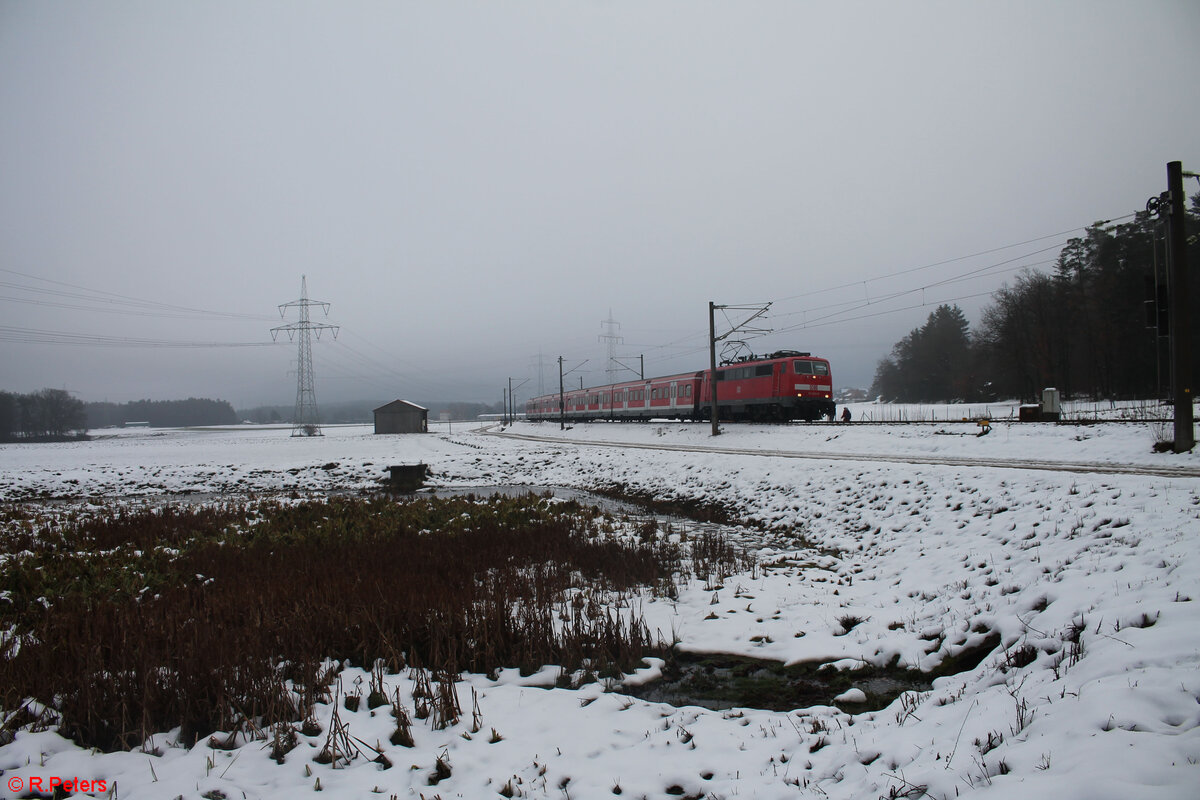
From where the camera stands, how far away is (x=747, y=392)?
3788 cm

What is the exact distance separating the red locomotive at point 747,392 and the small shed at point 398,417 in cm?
3851

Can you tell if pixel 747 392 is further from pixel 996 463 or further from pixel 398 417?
pixel 398 417

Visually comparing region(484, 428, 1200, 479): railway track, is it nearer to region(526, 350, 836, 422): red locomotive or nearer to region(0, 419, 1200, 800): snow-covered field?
region(0, 419, 1200, 800): snow-covered field

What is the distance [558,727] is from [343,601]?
13.1 ft

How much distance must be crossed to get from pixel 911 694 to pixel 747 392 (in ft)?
108

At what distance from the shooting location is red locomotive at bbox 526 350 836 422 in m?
34.2

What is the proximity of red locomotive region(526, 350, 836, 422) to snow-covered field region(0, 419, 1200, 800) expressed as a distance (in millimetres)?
19670

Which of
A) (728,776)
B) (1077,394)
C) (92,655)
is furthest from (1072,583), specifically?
(1077,394)

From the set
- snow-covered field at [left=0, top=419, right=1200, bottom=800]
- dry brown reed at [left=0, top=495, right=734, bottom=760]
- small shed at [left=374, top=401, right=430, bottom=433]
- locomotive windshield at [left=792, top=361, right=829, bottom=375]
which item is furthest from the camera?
small shed at [left=374, top=401, right=430, bottom=433]

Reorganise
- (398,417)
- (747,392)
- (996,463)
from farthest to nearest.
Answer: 1. (398,417)
2. (747,392)
3. (996,463)

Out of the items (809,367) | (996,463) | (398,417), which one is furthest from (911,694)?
(398,417)

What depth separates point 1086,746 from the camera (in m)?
3.48

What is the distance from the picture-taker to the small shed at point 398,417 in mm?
82375

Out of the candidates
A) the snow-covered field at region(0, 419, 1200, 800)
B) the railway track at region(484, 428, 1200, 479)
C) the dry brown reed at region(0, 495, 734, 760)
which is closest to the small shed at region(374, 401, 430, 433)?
the railway track at region(484, 428, 1200, 479)
